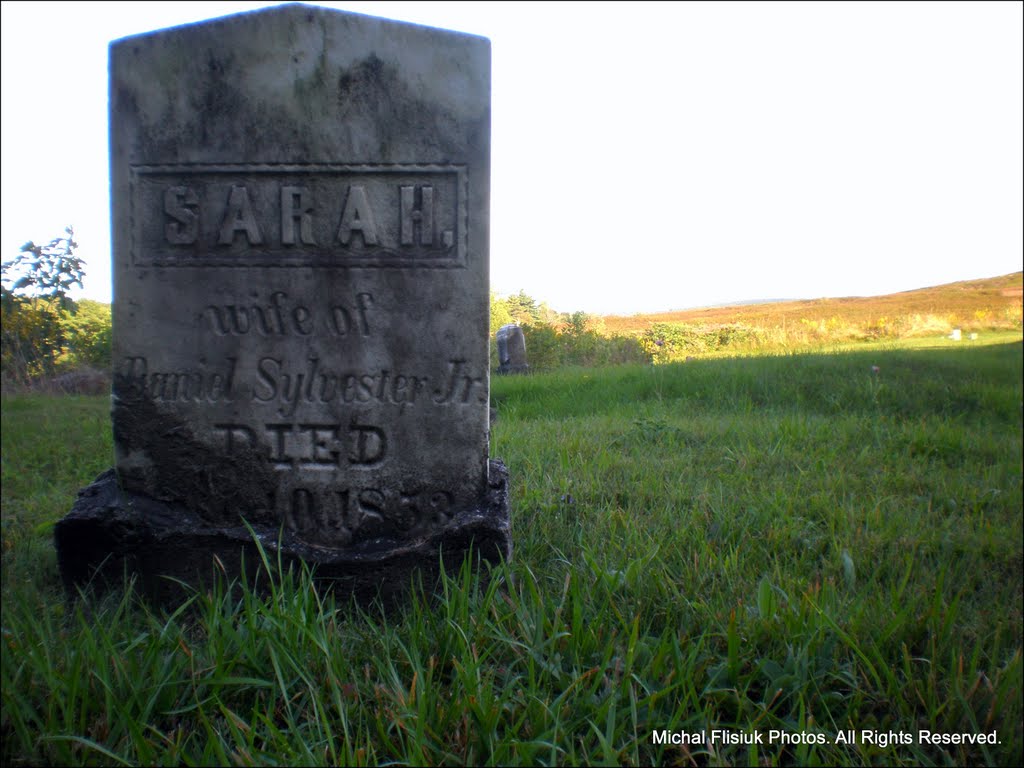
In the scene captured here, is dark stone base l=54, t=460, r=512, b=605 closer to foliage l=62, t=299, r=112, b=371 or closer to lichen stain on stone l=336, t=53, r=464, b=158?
lichen stain on stone l=336, t=53, r=464, b=158

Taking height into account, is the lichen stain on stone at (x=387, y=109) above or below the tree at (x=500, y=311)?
above

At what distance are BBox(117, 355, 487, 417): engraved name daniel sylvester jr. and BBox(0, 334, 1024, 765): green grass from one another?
0.61m

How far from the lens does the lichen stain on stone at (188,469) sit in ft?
7.59

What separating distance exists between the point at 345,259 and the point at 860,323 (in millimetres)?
1895

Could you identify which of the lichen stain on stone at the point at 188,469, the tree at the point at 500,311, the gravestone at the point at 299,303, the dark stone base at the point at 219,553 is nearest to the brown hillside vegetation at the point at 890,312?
the tree at the point at 500,311

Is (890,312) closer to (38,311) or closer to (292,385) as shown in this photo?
(292,385)

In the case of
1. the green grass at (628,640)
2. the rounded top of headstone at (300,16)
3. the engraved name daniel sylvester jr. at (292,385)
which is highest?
the rounded top of headstone at (300,16)

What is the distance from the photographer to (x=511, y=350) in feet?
19.7

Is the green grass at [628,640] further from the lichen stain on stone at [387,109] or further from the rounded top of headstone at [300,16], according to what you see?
the rounded top of headstone at [300,16]

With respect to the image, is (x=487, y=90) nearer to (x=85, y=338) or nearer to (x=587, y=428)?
(x=587, y=428)

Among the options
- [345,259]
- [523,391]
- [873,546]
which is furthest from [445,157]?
[523,391]

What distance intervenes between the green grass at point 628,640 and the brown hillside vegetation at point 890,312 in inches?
3.1

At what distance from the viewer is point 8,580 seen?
252 centimetres

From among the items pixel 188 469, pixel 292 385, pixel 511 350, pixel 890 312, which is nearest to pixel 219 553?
pixel 188 469
